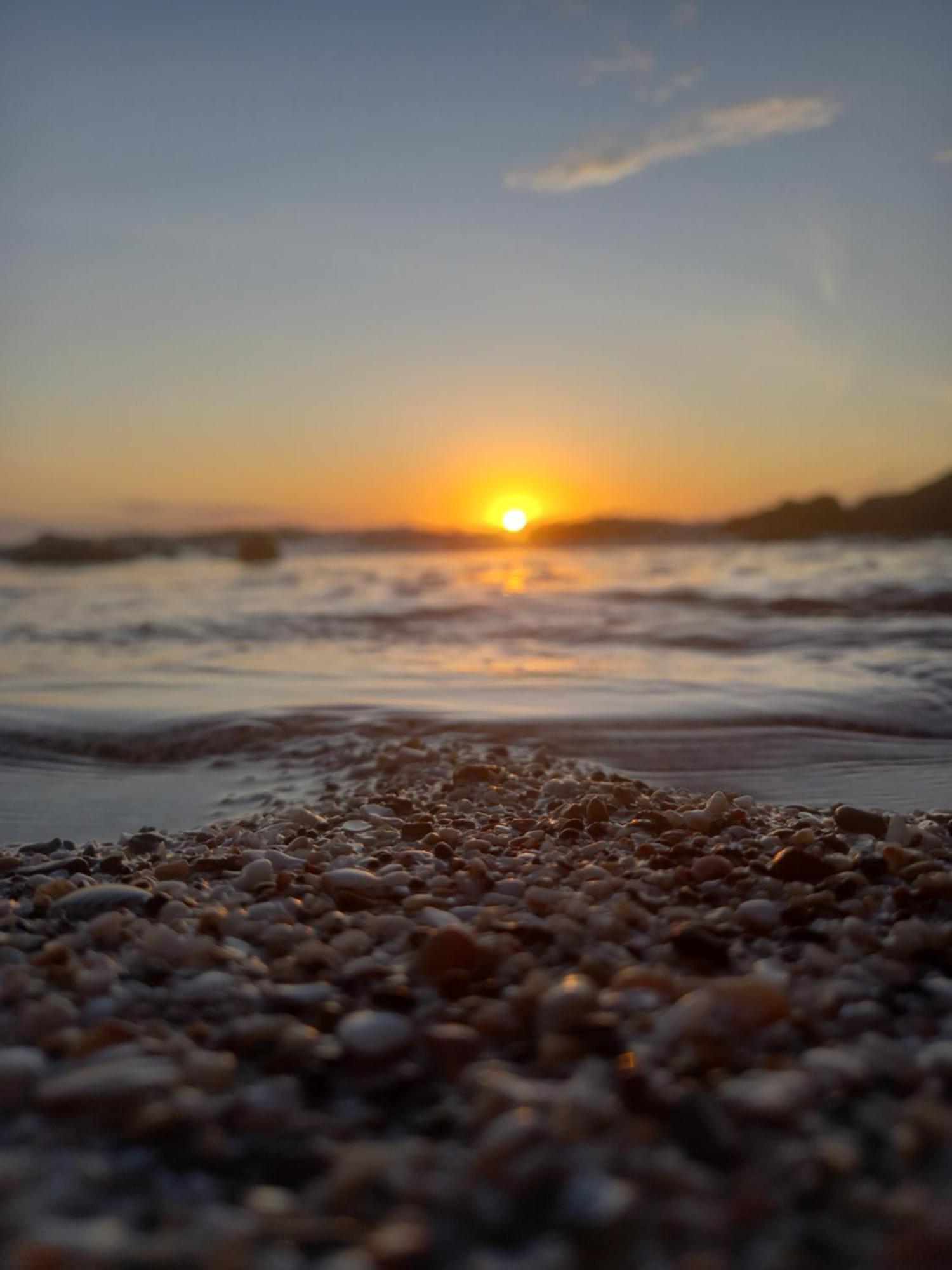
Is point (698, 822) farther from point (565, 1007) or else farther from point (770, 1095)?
point (770, 1095)

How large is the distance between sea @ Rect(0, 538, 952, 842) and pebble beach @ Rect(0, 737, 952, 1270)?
4.37 feet

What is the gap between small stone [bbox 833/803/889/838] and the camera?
2.48m

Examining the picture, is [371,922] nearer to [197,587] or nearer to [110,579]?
[197,587]

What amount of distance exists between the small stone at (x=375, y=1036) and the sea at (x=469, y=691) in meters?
1.88

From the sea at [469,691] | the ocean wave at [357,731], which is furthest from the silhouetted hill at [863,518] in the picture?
the ocean wave at [357,731]

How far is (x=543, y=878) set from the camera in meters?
2.07

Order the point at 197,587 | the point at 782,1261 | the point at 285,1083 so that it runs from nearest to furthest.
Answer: the point at 782,1261, the point at 285,1083, the point at 197,587

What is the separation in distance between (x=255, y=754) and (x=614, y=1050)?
2940 millimetres

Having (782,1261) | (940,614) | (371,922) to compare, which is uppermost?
(940,614)

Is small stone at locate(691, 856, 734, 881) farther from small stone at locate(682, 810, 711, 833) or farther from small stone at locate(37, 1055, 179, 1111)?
small stone at locate(37, 1055, 179, 1111)

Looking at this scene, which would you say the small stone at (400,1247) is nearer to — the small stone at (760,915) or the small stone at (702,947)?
the small stone at (702,947)

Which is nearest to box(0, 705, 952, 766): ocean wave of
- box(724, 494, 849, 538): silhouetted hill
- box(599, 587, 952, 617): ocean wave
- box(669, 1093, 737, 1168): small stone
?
box(669, 1093, 737, 1168): small stone

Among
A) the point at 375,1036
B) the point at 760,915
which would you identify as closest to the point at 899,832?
the point at 760,915

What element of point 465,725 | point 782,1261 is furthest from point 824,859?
point 465,725
